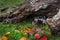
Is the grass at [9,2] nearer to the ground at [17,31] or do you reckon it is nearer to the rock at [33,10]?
the rock at [33,10]

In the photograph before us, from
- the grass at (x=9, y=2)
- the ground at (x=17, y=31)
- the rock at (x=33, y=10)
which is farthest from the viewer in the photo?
the grass at (x=9, y=2)

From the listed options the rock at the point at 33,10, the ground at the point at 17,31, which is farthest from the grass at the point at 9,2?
the ground at the point at 17,31

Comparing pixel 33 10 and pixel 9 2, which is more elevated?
pixel 9 2

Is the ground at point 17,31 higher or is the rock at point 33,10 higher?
the rock at point 33,10

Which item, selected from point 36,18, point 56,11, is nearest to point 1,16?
point 36,18

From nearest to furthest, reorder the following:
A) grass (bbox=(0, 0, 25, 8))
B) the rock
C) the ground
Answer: the ground → the rock → grass (bbox=(0, 0, 25, 8))

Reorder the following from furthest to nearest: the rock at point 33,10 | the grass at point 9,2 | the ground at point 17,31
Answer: the grass at point 9,2 → the rock at point 33,10 → the ground at point 17,31

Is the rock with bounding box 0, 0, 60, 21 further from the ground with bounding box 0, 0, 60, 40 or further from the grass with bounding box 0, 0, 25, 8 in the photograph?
the grass with bounding box 0, 0, 25, 8

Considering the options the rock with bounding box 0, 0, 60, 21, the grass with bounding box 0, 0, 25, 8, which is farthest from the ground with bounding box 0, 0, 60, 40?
the grass with bounding box 0, 0, 25, 8

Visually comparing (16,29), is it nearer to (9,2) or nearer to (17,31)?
(17,31)

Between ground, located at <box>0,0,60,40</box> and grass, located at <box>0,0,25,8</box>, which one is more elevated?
grass, located at <box>0,0,25,8</box>

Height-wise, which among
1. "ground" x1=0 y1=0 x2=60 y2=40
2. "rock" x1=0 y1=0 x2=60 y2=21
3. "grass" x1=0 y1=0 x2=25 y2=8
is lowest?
"ground" x1=0 y1=0 x2=60 y2=40

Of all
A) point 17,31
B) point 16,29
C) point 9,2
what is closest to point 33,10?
point 16,29

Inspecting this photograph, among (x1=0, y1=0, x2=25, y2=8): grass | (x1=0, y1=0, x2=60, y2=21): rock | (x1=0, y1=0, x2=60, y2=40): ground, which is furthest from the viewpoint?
(x1=0, y1=0, x2=25, y2=8): grass
